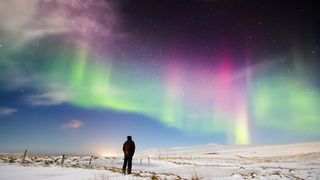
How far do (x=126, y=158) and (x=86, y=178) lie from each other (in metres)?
5.27

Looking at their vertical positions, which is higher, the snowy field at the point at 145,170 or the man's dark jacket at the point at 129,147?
the man's dark jacket at the point at 129,147

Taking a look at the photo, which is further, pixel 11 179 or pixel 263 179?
pixel 263 179

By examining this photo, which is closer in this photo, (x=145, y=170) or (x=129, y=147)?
(x=129, y=147)

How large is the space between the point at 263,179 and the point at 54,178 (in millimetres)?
11452

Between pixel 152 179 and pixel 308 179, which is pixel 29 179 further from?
pixel 308 179

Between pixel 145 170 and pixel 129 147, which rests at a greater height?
pixel 129 147

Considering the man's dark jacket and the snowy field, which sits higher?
the man's dark jacket

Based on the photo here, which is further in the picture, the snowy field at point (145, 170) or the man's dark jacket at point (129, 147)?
the man's dark jacket at point (129, 147)

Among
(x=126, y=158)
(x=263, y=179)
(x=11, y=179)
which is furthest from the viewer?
(x=126, y=158)

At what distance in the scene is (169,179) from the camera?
49.1ft

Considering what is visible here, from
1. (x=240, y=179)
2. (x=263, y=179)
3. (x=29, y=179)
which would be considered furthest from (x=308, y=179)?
(x=29, y=179)

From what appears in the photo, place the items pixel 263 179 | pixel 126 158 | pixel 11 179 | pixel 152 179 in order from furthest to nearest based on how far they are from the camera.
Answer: pixel 126 158 < pixel 263 179 < pixel 152 179 < pixel 11 179

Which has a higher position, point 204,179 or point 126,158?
point 126,158

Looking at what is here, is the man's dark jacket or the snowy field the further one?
the man's dark jacket
